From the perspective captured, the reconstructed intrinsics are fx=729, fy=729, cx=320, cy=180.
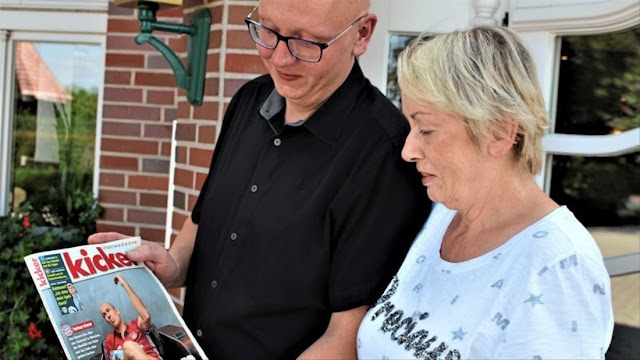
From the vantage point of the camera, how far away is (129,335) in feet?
5.15

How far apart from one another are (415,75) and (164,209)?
2.34m

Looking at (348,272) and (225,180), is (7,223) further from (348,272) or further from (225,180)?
(348,272)

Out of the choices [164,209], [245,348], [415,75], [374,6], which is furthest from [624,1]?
[164,209]

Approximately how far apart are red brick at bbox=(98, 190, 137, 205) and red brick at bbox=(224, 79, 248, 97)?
121cm

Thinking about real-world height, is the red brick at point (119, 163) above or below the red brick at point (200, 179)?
below

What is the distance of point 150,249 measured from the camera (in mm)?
1810

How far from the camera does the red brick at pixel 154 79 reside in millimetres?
3430

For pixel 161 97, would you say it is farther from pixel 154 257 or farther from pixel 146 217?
pixel 154 257

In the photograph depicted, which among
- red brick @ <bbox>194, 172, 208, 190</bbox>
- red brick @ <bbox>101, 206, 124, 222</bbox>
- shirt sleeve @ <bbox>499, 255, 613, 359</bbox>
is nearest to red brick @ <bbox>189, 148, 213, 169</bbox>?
red brick @ <bbox>194, 172, 208, 190</bbox>

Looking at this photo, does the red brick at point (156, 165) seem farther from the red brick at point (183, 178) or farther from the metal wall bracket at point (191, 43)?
the metal wall bracket at point (191, 43)

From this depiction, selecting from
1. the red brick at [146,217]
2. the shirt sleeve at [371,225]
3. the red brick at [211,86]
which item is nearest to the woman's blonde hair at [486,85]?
the shirt sleeve at [371,225]

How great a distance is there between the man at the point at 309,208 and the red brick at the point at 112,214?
178 centimetres

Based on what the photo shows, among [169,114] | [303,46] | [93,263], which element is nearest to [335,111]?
[303,46]

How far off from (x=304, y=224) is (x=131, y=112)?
2.11 metres
